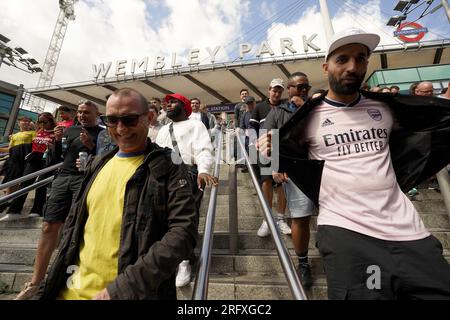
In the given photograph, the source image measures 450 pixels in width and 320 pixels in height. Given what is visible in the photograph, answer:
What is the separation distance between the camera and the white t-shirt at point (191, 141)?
264cm

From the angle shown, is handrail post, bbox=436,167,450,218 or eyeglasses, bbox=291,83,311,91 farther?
eyeglasses, bbox=291,83,311,91

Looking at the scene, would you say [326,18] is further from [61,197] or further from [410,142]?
[61,197]

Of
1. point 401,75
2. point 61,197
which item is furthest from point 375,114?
point 401,75

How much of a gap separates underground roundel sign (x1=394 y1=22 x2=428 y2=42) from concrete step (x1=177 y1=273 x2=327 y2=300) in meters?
15.0

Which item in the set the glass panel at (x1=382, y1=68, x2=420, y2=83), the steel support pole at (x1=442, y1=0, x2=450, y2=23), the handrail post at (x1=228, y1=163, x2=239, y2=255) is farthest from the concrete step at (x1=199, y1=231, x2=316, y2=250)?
the glass panel at (x1=382, y1=68, x2=420, y2=83)

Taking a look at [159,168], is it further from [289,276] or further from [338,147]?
[338,147]

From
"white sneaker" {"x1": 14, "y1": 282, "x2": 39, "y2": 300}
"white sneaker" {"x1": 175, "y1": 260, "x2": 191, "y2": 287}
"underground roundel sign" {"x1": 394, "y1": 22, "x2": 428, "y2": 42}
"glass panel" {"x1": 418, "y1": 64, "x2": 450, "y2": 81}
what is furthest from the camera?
"underground roundel sign" {"x1": 394, "y1": 22, "x2": 428, "y2": 42}

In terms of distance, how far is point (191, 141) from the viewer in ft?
9.10

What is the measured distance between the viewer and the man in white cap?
3.61 ft

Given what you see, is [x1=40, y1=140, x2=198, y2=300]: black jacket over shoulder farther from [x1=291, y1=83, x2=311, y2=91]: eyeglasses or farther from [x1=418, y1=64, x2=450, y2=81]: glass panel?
[x1=418, y1=64, x2=450, y2=81]: glass panel

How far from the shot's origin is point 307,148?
1.66 metres

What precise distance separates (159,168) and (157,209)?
0.72 feet

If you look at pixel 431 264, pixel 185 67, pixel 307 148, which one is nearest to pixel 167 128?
pixel 307 148

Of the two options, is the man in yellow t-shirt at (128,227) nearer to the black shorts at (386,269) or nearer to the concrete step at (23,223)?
the black shorts at (386,269)
